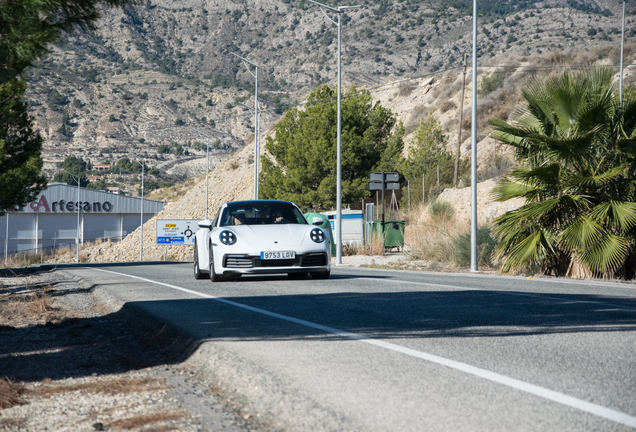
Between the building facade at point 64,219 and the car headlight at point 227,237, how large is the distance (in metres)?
61.3

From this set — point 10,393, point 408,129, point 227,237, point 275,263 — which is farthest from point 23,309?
point 408,129

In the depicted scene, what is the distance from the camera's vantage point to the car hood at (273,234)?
11.0m

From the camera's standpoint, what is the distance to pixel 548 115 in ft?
48.1

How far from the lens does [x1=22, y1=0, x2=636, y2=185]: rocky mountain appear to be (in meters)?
107

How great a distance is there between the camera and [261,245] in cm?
1091

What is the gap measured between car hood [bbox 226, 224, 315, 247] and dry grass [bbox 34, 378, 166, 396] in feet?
20.3

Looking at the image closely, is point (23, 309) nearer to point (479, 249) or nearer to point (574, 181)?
point (574, 181)

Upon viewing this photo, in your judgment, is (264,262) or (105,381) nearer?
(105,381)

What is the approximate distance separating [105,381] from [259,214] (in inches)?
293

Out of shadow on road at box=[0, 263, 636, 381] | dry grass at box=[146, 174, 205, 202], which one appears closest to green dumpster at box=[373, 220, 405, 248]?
shadow on road at box=[0, 263, 636, 381]

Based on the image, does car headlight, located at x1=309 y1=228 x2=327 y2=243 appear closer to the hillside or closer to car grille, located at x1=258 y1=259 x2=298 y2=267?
car grille, located at x1=258 y1=259 x2=298 y2=267

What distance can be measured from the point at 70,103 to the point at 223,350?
11955 centimetres

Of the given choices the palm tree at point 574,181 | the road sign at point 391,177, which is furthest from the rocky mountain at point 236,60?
the palm tree at point 574,181

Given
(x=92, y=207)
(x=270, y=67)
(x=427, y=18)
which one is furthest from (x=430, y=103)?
(x=270, y=67)
